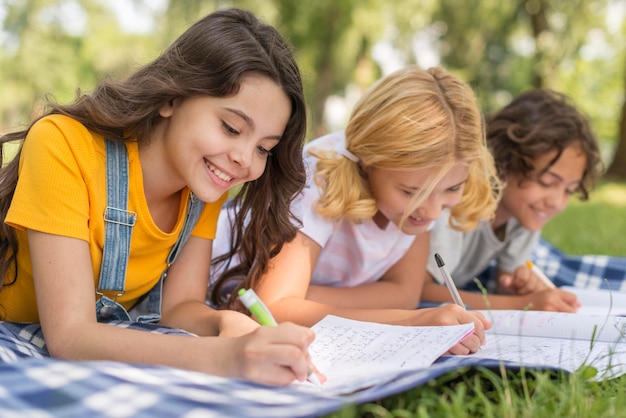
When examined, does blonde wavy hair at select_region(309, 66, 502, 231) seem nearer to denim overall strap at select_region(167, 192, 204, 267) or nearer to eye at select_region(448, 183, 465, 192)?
eye at select_region(448, 183, 465, 192)

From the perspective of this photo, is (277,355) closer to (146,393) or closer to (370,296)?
(146,393)

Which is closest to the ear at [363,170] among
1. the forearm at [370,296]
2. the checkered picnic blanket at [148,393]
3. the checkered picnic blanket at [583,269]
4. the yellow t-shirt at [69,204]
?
the forearm at [370,296]

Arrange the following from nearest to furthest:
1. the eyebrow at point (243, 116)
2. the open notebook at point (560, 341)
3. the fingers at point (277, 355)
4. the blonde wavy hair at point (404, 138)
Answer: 1. the fingers at point (277, 355)
2. the open notebook at point (560, 341)
3. the eyebrow at point (243, 116)
4. the blonde wavy hair at point (404, 138)

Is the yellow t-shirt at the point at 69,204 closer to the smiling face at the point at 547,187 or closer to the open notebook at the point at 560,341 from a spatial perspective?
the open notebook at the point at 560,341

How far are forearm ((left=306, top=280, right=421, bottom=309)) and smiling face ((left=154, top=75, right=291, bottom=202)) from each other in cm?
52

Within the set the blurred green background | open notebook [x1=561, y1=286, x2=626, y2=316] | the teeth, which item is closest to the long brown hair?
the teeth

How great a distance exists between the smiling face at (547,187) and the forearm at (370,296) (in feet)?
1.79

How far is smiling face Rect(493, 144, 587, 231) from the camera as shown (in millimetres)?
2312

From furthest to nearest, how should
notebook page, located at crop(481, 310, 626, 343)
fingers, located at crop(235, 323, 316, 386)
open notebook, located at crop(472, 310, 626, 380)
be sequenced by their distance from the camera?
notebook page, located at crop(481, 310, 626, 343), open notebook, located at crop(472, 310, 626, 380), fingers, located at crop(235, 323, 316, 386)

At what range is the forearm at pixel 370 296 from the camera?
1903mm

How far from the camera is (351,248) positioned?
6.70 feet

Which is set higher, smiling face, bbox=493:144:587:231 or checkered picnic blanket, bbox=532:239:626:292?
smiling face, bbox=493:144:587:231

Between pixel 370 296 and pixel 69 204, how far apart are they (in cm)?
95

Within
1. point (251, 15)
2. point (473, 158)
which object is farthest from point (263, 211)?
point (473, 158)
